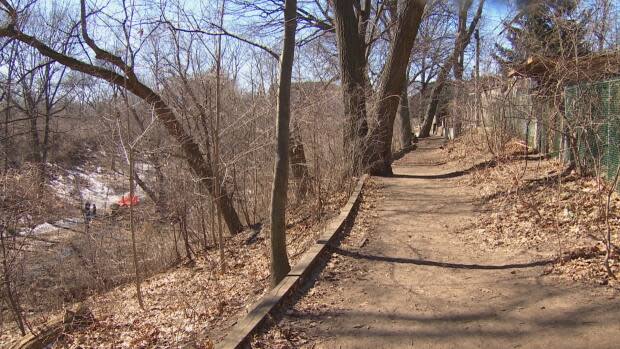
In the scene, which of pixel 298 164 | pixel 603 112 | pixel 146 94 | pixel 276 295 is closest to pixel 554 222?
pixel 603 112

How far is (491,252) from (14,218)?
7753 mm

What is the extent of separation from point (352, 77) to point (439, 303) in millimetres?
8908

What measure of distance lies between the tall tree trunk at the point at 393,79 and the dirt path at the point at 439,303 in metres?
5.83

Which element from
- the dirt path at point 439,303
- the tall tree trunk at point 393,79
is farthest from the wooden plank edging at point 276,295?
the tall tree trunk at point 393,79

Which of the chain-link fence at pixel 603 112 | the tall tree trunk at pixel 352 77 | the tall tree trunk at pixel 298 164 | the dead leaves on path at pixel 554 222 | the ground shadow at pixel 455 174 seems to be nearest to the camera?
the dead leaves on path at pixel 554 222

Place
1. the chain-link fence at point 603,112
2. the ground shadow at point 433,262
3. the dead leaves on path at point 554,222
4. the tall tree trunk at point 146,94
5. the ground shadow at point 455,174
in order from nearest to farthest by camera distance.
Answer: the dead leaves on path at point 554,222
the ground shadow at point 433,262
the chain-link fence at point 603,112
the tall tree trunk at point 146,94
the ground shadow at point 455,174

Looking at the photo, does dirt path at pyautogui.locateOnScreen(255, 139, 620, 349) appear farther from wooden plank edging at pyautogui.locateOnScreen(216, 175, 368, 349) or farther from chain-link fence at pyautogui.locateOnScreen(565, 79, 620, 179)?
chain-link fence at pyautogui.locateOnScreen(565, 79, 620, 179)

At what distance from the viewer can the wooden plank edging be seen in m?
3.93

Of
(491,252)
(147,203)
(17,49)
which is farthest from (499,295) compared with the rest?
(17,49)

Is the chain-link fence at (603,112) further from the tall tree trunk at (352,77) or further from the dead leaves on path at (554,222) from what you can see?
the tall tree trunk at (352,77)

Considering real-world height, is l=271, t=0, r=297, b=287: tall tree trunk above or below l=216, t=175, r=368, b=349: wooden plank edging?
above

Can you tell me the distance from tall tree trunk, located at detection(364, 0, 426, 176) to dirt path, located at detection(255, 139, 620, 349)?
230 inches

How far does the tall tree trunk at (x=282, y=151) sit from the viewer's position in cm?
545

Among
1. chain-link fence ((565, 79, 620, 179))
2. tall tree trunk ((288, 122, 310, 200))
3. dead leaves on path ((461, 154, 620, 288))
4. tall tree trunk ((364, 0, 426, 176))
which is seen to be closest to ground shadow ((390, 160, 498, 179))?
tall tree trunk ((364, 0, 426, 176))
